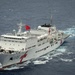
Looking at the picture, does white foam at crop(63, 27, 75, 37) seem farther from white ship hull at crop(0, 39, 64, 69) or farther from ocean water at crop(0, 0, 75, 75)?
white ship hull at crop(0, 39, 64, 69)

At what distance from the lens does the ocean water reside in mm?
96188

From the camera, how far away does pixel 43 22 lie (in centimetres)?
14775

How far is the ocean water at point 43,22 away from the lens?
96188 millimetres

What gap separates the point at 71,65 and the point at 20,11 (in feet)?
259

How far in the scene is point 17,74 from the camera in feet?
306

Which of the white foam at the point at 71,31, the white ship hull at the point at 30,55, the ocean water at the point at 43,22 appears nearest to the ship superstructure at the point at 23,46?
the white ship hull at the point at 30,55

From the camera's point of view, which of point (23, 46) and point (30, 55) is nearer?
point (23, 46)

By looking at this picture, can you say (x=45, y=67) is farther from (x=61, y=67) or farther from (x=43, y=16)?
(x=43, y=16)

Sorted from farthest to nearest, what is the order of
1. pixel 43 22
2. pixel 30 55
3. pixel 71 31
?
pixel 43 22, pixel 71 31, pixel 30 55

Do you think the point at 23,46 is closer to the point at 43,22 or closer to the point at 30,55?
the point at 30,55

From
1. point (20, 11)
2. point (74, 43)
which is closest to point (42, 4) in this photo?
point (20, 11)

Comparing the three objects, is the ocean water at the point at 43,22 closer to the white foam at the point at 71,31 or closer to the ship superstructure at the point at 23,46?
the white foam at the point at 71,31

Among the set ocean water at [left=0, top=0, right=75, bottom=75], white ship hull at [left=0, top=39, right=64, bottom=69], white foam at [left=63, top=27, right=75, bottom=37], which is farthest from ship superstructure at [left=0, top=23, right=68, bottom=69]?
white foam at [left=63, top=27, right=75, bottom=37]

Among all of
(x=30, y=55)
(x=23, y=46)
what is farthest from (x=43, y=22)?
(x=23, y=46)
